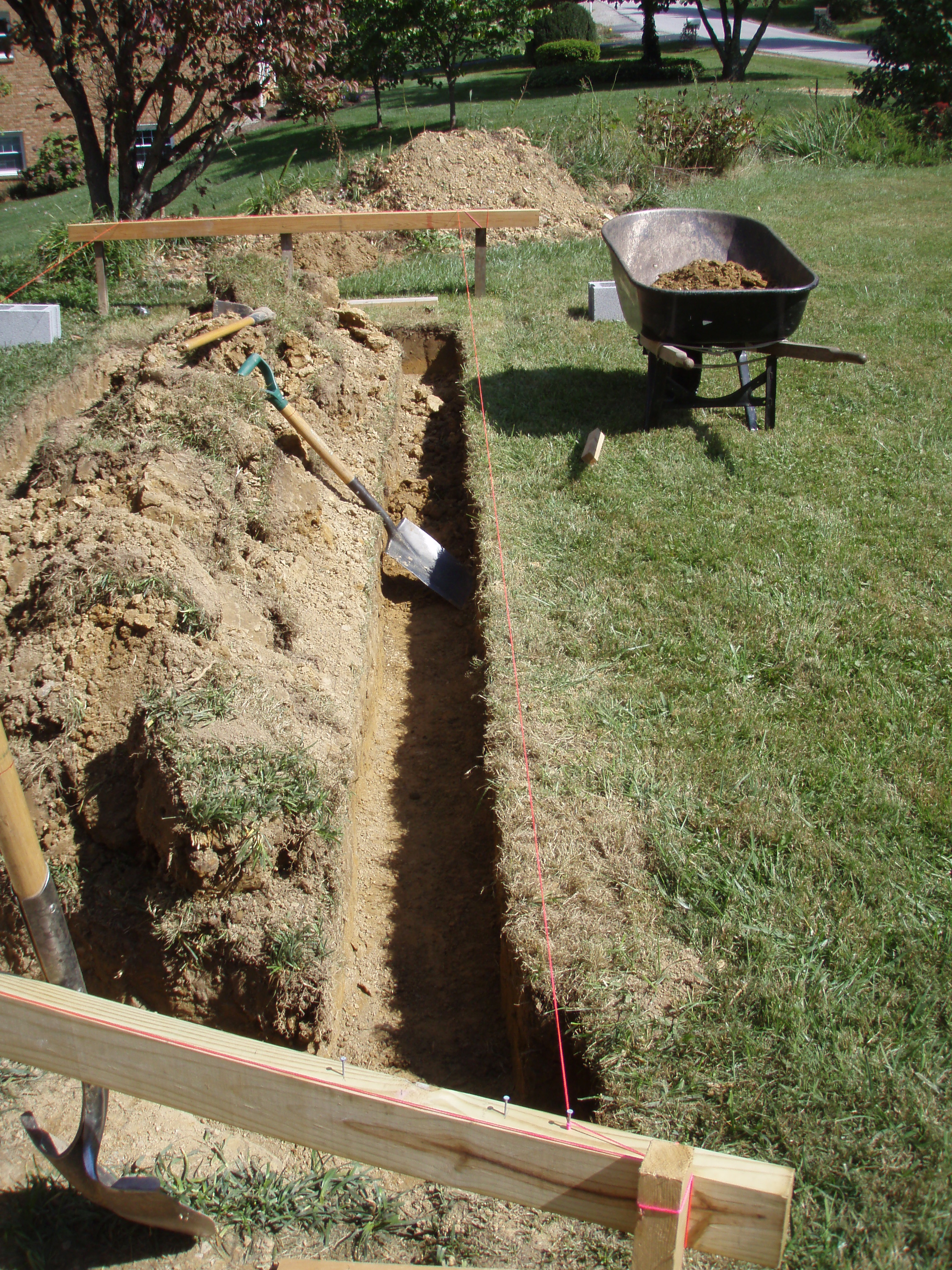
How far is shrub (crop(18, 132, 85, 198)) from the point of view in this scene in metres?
21.7

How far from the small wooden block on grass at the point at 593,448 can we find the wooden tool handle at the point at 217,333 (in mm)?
2369

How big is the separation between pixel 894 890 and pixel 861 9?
44152 mm

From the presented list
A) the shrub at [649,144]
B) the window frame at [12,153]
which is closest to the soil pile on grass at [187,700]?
the shrub at [649,144]

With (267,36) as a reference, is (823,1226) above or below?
below

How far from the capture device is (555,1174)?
156 cm

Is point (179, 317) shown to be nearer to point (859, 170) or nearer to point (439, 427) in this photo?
point (439, 427)

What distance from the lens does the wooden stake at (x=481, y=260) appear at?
29.9 feet

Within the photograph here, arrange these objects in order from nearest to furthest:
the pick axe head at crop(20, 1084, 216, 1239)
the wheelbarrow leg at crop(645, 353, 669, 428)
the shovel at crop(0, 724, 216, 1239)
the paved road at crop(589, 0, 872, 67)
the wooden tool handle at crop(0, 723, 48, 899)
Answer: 1. the wooden tool handle at crop(0, 723, 48, 899)
2. the shovel at crop(0, 724, 216, 1239)
3. the pick axe head at crop(20, 1084, 216, 1239)
4. the wheelbarrow leg at crop(645, 353, 669, 428)
5. the paved road at crop(589, 0, 872, 67)

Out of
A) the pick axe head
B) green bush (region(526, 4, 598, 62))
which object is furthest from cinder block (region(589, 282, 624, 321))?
green bush (region(526, 4, 598, 62))

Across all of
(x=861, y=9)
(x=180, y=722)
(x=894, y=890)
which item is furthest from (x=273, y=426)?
(x=861, y=9)

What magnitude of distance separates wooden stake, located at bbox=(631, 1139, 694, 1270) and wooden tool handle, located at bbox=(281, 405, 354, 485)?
4611 mm

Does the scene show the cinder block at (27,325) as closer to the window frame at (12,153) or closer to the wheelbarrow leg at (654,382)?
the wheelbarrow leg at (654,382)

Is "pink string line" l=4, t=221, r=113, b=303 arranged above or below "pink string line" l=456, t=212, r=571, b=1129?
above

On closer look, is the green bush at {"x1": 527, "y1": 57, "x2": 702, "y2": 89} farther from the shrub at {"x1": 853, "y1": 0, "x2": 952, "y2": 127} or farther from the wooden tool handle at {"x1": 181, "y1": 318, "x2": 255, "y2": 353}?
the wooden tool handle at {"x1": 181, "y1": 318, "x2": 255, "y2": 353}
